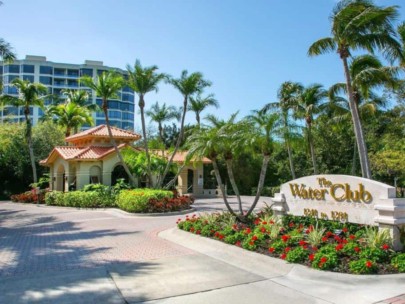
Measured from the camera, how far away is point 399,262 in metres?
7.29

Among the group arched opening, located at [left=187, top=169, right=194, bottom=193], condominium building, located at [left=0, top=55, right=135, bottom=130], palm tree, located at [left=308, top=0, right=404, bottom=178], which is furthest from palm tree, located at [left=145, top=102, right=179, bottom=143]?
condominium building, located at [left=0, top=55, right=135, bottom=130]

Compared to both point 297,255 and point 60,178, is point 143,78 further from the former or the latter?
point 297,255

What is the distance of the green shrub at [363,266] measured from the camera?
281 inches

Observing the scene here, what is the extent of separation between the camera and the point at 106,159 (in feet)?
85.4

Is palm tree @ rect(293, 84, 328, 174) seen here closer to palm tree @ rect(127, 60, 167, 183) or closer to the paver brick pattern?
palm tree @ rect(127, 60, 167, 183)

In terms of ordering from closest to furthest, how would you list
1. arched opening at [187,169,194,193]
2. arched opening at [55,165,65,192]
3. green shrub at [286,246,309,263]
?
green shrub at [286,246,309,263], arched opening at [55,165,65,192], arched opening at [187,169,194,193]

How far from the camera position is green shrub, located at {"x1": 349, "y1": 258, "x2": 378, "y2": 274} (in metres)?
7.12

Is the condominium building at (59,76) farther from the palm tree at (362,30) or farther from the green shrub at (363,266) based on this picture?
the green shrub at (363,266)

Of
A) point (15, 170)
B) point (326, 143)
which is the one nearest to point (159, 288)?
point (326, 143)

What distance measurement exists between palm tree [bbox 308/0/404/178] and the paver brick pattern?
30.8 ft

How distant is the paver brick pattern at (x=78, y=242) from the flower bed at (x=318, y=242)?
163 cm

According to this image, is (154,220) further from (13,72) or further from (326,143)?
(13,72)

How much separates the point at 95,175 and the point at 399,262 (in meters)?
22.5

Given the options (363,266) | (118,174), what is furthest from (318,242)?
(118,174)
